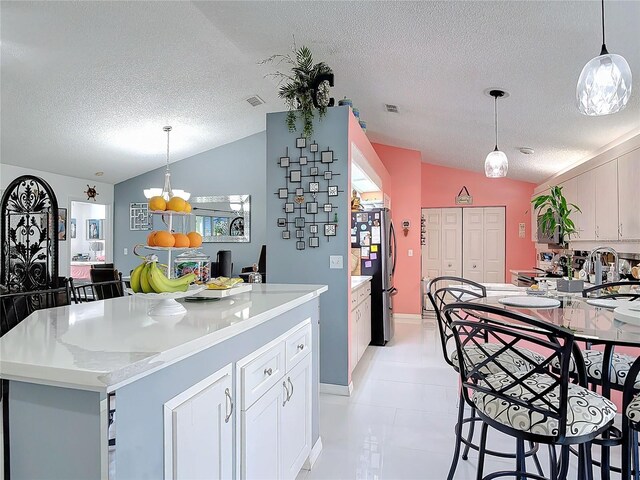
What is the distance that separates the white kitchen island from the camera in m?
0.87

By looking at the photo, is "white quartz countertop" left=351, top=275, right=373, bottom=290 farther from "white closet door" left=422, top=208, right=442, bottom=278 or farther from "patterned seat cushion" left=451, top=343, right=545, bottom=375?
"white closet door" left=422, top=208, right=442, bottom=278

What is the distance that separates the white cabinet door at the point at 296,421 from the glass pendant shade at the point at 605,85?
1.96 m

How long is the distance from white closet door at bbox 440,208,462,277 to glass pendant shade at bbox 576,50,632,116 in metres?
5.70

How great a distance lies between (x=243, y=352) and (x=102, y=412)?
2.10 feet

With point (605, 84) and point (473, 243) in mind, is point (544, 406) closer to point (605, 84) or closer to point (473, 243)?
point (605, 84)

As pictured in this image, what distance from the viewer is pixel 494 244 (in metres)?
7.34

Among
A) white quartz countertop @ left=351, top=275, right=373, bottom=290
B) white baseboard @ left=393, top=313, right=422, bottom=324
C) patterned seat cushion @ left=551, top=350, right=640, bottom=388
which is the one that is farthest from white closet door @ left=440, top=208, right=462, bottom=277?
patterned seat cushion @ left=551, top=350, right=640, bottom=388

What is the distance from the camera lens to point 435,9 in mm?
2619

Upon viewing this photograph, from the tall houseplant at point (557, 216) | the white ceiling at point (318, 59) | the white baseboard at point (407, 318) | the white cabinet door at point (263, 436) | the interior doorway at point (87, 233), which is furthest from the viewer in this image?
the interior doorway at point (87, 233)

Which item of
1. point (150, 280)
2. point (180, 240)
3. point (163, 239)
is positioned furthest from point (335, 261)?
point (150, 280)

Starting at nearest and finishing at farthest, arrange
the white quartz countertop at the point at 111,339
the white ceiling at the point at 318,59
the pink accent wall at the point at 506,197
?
the white quartz countertop at the point at 111,339 → the white ceiling at the point at 318,59 → the pink accent wall at the point at 506,197

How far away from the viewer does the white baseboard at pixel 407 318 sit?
22.1ft

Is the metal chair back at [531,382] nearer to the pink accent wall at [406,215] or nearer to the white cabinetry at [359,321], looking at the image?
the white cabinetry at [359,321]

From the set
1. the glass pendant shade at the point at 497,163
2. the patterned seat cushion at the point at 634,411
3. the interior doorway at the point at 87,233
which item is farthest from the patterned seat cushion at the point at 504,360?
the interior doorway at the point at 87,233
